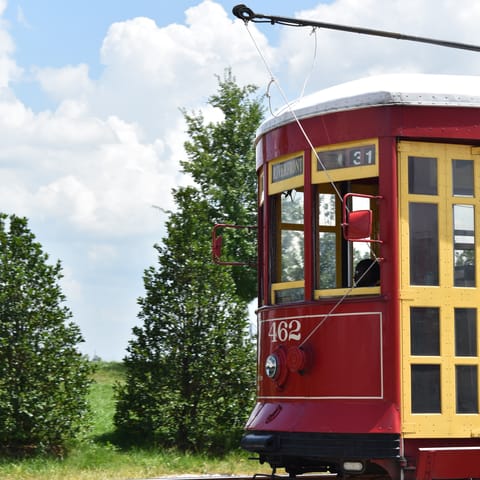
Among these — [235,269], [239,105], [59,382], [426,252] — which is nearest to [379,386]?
[426,252]

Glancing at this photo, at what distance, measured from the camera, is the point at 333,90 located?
381 inches

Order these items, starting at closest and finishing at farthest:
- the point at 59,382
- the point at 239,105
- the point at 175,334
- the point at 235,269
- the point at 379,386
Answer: the point at 379,386 < the point at 59,382 < the point at 175,334 < the point at 235,269 < the point at 239,105

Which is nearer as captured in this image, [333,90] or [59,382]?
[333,90]

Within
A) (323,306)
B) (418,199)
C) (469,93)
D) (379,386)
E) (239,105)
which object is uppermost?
(239,105)

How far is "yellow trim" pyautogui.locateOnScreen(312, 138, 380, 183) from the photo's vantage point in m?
9.06

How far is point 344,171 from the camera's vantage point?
923 cm

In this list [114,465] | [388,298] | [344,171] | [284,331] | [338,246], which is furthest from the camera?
[114,465]

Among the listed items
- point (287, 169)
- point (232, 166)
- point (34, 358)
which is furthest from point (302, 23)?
point (232, 166)

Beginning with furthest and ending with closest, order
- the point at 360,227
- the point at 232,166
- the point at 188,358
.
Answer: the point at 232,166, the point at 188,358, the point at 360,227

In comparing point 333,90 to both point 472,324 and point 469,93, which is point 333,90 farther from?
point 472,324

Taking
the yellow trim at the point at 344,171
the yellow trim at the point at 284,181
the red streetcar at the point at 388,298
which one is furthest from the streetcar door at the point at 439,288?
the yellow trim at the point at 284,181

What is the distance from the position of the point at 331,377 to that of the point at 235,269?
55.1 ft

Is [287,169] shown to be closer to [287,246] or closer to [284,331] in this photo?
[287,246]

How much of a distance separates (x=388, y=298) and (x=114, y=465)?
6.96 m
